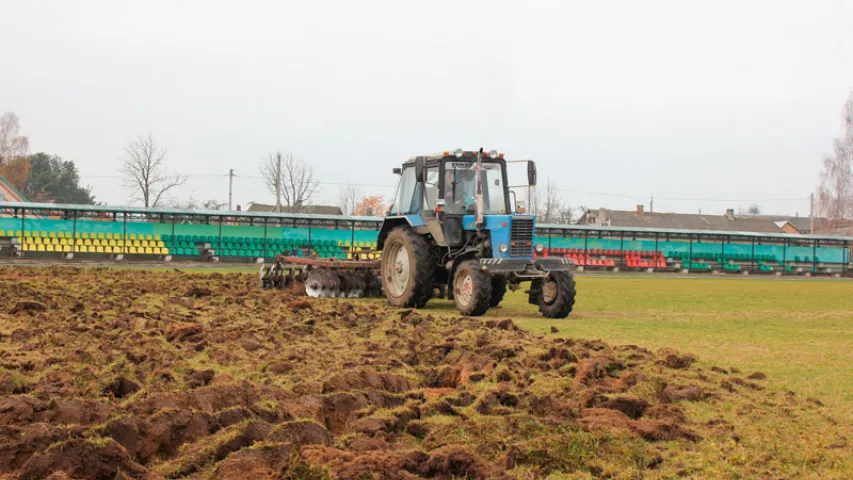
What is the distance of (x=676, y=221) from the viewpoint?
10044 cm

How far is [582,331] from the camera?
42.9 ft

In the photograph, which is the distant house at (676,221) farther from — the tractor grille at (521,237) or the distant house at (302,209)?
the tractor grille at (521,237)

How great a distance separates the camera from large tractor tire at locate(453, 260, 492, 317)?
1505 cm

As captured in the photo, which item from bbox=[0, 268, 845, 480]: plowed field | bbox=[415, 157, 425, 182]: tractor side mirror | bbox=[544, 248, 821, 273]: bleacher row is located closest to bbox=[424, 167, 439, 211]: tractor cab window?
bbox=[415, 157, 425, 182]: tractor side mirror

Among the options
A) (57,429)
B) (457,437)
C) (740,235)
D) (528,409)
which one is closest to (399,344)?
(528,409)

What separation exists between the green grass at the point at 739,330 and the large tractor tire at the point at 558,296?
241 mm

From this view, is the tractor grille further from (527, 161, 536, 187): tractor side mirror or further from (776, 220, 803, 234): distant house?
(776, 220, 803, 234): distant house

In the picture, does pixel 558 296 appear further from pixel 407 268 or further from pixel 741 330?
pixel 407 268

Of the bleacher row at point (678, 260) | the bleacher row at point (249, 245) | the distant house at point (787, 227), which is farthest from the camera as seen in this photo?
the distant house at point (787, 227)

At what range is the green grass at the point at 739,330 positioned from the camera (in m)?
9.02

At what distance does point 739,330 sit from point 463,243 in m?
5.28

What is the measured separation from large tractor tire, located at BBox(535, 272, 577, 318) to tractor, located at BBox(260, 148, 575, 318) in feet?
0.06

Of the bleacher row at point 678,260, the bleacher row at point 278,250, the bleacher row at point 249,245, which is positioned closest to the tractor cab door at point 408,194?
the bleacher row at point 278,250

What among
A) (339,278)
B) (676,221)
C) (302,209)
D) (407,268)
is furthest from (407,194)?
(676,221)
